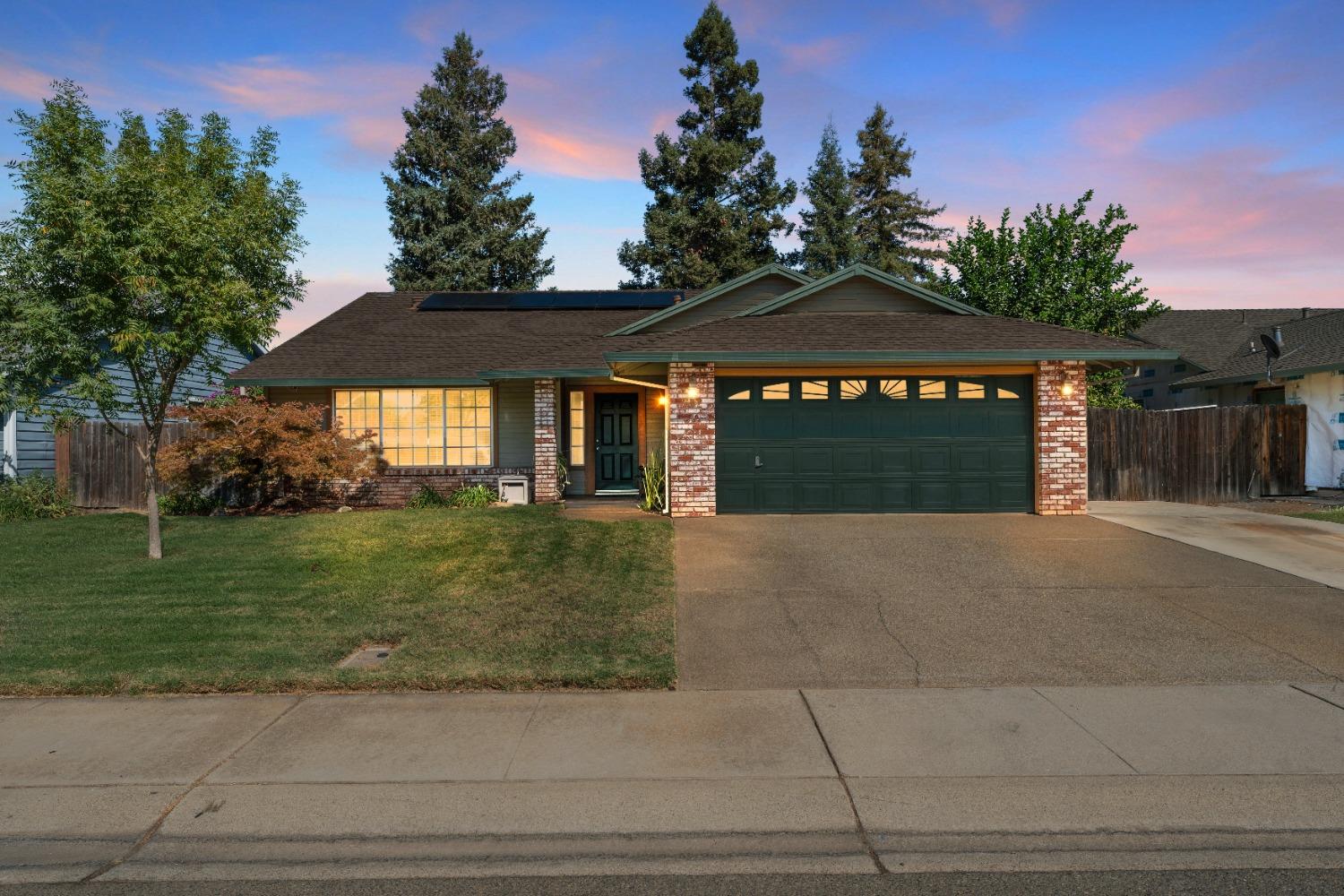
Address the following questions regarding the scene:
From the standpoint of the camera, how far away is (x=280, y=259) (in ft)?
38.2

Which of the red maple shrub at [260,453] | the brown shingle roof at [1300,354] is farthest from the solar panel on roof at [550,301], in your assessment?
the brown shingle roof at [1300,354]

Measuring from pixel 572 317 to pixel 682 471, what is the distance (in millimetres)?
8694

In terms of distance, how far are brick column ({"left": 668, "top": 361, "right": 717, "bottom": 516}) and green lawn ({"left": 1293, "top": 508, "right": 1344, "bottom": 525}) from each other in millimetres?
10321

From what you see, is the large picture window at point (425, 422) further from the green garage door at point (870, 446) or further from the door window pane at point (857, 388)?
the door window pane at point (857, 388)

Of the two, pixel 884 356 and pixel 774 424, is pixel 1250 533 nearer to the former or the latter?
pixel 884 356

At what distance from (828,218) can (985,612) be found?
39.3 meters

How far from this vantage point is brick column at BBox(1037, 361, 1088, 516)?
1420 cm

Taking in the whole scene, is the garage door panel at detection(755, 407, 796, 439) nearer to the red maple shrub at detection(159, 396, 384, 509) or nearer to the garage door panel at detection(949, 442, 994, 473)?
the garage door panel at detection(949, 442, 994, 473)

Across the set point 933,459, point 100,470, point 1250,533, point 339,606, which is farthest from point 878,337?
point 100,470

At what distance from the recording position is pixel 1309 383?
20.4 metres

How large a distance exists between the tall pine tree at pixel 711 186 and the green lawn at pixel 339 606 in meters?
25.9

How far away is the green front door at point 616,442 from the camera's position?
18281 millimetres

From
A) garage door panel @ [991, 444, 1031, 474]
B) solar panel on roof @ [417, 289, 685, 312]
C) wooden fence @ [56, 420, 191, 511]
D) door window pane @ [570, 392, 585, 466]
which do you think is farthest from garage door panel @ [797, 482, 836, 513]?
wooden fence @ [56, 420, 191, 511]

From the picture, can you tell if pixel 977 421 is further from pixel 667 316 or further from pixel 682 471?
pixel 667 316
